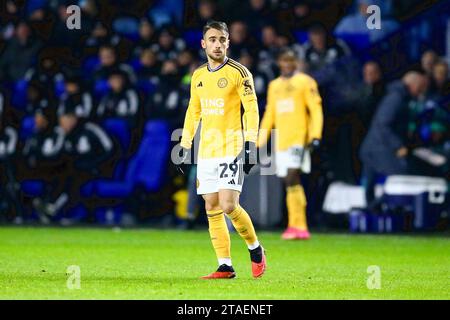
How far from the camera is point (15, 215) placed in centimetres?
1964

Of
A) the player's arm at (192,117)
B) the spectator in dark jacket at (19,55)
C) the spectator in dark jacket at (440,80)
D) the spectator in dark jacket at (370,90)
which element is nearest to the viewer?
the player's arm at (192,117)

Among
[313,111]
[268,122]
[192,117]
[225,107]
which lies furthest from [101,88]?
[225,107]

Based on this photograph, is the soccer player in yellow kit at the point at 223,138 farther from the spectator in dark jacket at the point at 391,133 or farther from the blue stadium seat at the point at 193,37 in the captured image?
the blue stadium seat at the point at 193,37

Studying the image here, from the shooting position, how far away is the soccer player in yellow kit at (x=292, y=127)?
16.1 metres

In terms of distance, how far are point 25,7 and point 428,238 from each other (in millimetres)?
8088

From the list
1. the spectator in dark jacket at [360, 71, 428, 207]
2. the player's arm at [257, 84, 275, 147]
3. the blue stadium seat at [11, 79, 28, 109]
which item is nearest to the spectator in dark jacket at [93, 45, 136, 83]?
the blue stadium seat at [11, 79, 28, 109]

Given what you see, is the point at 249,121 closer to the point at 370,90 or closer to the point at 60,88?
the point at 370,90

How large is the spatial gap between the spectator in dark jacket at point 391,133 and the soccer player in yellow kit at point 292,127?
75.8 inches

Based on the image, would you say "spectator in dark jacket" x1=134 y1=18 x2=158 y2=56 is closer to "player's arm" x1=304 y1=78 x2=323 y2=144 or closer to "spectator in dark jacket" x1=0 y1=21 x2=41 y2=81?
"spectator in dark jacket" x1=0 y1=21 x2=41 y2=81

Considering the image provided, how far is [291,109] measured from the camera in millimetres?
16297

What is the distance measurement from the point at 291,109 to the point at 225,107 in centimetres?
571

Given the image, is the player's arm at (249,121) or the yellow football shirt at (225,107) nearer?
the player's arm at (249,121)

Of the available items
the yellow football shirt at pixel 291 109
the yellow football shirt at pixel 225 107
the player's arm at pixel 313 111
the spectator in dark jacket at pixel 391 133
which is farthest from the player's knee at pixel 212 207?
the spectator in dark jacket at pixel 391 133

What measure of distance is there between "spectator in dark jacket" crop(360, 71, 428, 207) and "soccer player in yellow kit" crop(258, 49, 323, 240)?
1926 millimetres
